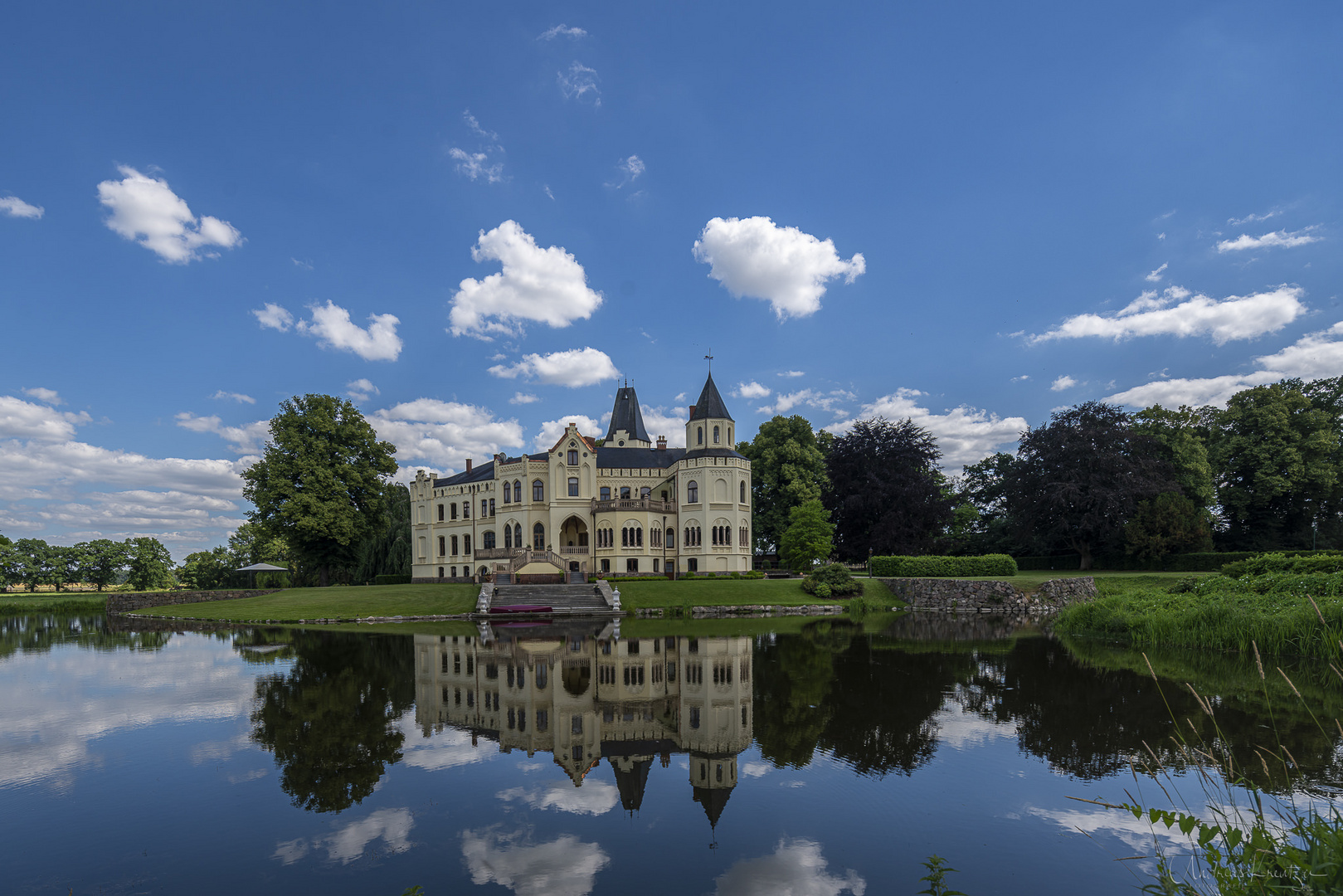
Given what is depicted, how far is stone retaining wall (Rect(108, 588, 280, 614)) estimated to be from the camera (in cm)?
3975

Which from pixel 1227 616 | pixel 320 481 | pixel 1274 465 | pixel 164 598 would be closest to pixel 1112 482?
pixel 1274 465

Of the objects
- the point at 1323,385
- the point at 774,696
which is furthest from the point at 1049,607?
the point at 1323,385

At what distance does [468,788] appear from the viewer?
8.09 m

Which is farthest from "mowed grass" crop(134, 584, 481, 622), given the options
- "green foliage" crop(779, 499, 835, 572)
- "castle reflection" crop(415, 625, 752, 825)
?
"green foliage" crop(779, 499, 835, 572)

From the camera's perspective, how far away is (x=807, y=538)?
135 feet

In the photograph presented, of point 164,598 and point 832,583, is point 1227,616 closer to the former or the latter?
point 832,583

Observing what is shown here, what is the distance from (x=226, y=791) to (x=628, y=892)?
562 cm

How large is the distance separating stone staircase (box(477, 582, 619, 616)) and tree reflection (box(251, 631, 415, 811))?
1376cm

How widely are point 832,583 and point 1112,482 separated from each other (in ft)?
72.5

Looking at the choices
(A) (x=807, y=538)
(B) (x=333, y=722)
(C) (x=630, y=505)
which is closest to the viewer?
(B) (x=333, y=722)

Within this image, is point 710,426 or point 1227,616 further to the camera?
point 710,426

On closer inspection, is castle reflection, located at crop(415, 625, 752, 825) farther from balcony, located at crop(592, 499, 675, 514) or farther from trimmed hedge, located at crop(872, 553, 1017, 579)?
balcony, located at crop(592, 499, 675, 514)

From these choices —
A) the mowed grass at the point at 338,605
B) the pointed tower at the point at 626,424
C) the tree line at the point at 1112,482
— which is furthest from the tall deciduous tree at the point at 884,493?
the mowed grass at the point at 338,605

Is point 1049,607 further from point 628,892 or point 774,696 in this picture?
point 628,892
